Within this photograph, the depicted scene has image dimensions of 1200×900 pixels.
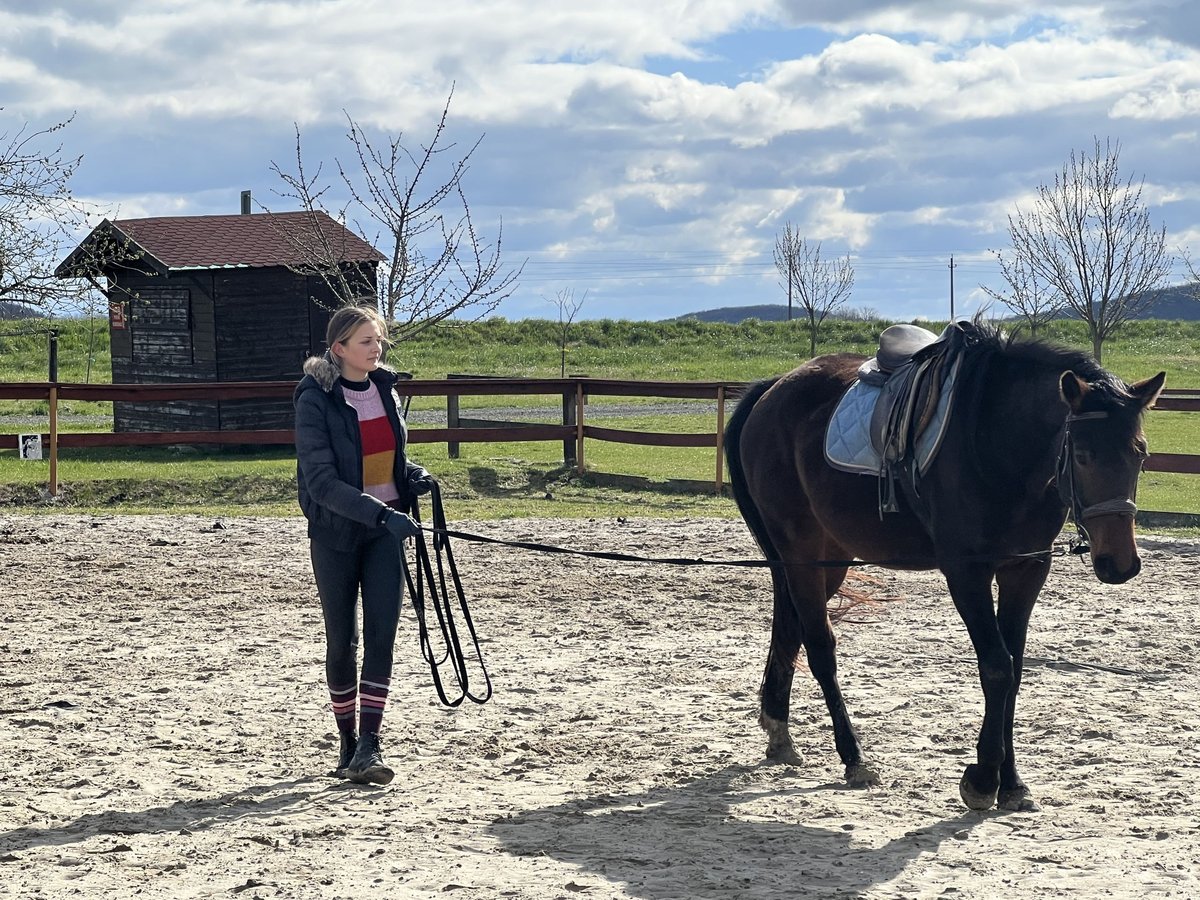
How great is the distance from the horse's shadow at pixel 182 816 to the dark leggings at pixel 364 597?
473mm

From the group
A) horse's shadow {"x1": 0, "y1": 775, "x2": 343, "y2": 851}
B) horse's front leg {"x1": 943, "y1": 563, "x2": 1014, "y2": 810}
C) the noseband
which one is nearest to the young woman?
horse's shadow {"x1": 0, "y1": 775, "x2": 343, "y2": 851}

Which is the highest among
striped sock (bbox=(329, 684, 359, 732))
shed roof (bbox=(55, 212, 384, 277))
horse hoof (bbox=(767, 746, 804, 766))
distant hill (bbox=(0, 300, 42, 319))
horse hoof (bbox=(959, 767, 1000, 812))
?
shed roof (bbox=(55, 212, 384, 277))

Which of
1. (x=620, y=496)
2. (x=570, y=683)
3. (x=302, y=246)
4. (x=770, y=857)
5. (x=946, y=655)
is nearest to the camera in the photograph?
(x=770, y=857)

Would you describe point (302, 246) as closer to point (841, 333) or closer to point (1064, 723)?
point (1064, 723)

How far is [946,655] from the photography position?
7.03 meters

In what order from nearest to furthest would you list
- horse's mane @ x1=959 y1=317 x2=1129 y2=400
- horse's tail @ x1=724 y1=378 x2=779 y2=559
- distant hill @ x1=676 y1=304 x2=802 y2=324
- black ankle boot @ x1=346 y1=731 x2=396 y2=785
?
horse's mane @ x1=959 y1=317 x2=1129 y2=400
black ankle boot @ x1=346 y1=731 x2=396 y2=785
horse's tail @ x1=724 y1=378 x2=779 y2=559
distant hill @ x1=676 y1=304 x2=802 y2=324

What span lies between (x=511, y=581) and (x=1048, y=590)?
348cm

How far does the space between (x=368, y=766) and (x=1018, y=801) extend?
2294mm

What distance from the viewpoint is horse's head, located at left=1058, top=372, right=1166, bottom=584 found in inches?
173

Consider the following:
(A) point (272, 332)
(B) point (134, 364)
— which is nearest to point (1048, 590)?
(A) point (272, 332)

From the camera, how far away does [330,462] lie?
16.4ft

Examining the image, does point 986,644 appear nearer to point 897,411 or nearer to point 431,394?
point 897,411

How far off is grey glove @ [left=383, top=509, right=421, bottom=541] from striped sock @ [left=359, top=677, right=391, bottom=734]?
64cm

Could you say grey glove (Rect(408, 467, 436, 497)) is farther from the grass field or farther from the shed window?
the shed window
